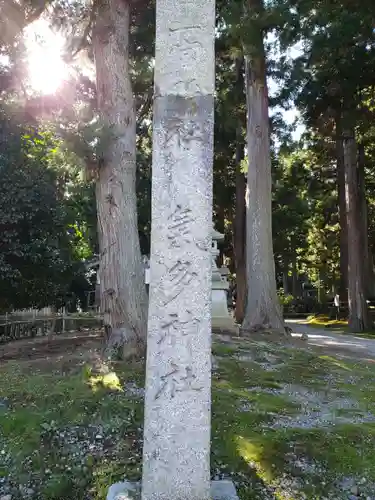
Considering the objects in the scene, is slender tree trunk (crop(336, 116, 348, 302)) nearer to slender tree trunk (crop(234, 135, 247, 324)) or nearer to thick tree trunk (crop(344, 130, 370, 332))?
thick tree trunk (crop(344, 130, 370, 332))

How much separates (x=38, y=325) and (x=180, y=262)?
40.1 ft

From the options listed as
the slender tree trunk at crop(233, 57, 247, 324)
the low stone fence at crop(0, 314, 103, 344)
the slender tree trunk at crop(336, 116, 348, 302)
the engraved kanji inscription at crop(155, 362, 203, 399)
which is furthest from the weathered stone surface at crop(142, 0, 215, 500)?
the slender tree trunk at crop(336, 116, 348, 302)

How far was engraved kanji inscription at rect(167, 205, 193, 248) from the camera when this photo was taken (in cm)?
257

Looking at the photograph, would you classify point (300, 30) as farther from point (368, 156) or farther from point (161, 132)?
point (368, 156)

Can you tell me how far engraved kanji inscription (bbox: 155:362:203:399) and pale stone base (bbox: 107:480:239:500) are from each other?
681mm

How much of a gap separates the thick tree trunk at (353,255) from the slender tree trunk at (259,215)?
6353 mm

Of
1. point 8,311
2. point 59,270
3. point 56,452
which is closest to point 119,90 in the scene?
point 59,270

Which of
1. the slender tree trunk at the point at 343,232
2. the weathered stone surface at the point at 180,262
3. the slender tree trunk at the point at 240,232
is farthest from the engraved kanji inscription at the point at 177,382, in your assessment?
the slender tree trunk at the point at 343,232

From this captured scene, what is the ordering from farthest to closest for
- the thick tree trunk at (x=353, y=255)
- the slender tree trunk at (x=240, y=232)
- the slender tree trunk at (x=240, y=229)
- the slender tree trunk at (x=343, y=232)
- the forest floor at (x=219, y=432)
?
1. the slender tree trunk at (x=343, y=232)
2. the slender tree trunk at (x=240, y=232)
3. the slender tree trunk at (x=240, y=229)
4. the thick tree trunk at (x=353, y=255)
5. the forest floor at (x=219, y=432)

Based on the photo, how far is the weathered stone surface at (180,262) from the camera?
243 cm

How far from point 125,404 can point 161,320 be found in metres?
2.33

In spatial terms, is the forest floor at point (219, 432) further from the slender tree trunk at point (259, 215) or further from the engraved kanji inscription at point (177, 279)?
the slender tree trunk at point (259, 215)

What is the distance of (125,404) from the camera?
14.8ft

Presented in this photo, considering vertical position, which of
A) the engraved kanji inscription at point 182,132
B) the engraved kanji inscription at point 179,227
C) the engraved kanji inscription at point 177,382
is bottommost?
the engraved kanji inscription at point 177,382
